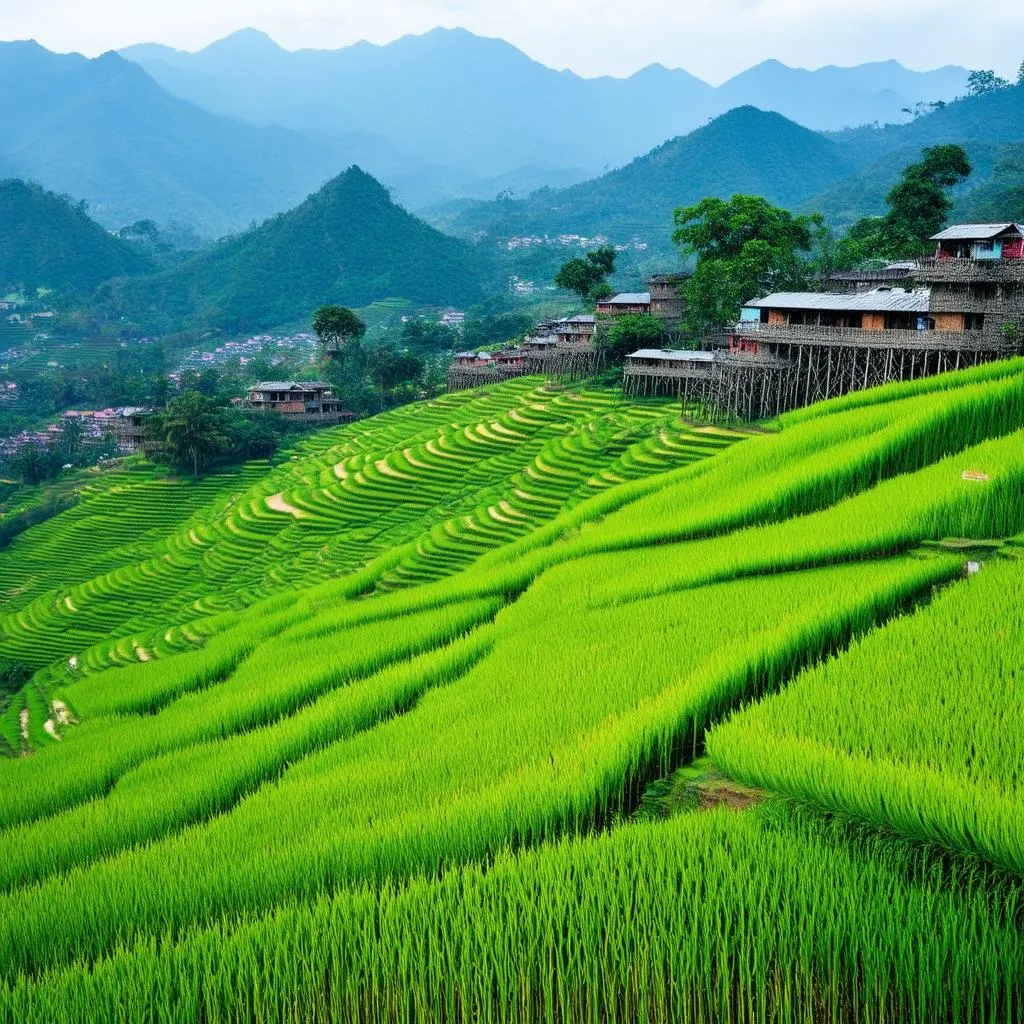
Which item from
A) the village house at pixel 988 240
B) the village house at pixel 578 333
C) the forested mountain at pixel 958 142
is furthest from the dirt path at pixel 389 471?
the forested mountain at pixel 958 142

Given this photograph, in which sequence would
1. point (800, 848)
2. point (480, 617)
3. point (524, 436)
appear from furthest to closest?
point (524, 436), point (480, 617), point (800, 848)

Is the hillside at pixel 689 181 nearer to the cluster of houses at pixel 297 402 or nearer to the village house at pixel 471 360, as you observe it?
the village house at pixel 471 360

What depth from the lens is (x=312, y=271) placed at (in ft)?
292

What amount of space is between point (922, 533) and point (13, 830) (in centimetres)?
819

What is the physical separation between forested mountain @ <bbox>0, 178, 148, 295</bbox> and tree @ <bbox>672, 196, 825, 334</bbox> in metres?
75.3

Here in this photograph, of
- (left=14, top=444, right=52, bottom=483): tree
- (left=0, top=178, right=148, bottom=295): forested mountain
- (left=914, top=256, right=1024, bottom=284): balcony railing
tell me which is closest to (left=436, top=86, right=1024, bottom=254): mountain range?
(left=0, top=178, right=148, bottom=295): forested mountain

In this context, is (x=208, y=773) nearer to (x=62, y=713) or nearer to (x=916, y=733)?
(x=916, y=733)

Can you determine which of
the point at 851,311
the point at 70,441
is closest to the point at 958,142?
the point at 851,311

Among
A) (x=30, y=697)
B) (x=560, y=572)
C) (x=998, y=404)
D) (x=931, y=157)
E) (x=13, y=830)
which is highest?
(x=931, y=157)

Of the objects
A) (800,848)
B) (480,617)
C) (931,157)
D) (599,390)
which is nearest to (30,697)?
→ (480,617)

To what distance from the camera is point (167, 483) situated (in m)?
36.9

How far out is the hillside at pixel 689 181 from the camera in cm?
12431

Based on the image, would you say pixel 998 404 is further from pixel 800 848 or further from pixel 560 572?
pixel 800 848

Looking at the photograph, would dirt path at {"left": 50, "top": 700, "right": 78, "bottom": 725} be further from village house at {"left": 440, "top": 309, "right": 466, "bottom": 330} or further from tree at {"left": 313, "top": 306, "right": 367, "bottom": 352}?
village house at {"left": 440, "top": 309, "right": 466, "bottom": 330}
